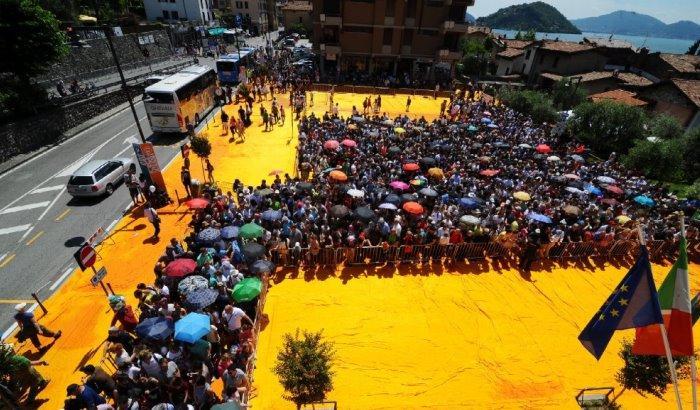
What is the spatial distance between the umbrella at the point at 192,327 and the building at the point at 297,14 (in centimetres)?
8790

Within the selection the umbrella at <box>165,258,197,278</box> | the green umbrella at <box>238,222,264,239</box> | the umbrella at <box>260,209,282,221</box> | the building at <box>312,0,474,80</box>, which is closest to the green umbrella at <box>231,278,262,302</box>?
the umbrella at <box>165,258,197,278</box>

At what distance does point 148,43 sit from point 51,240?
43.3 meters

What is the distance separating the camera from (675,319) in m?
6.43

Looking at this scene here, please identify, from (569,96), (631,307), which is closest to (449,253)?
(631,307)

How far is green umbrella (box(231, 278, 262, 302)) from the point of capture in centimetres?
1049

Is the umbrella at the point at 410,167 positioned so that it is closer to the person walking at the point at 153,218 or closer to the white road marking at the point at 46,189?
the person walking at the point at 153,218

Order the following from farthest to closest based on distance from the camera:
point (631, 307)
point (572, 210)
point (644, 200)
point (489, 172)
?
1. point (489, 172)
2. point (644, 200)
3. point (572, 210)
4. point (631, 307)

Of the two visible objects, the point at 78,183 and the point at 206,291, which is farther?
the point at 78,183

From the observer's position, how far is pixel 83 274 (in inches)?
511

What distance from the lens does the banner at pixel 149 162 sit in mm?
16328

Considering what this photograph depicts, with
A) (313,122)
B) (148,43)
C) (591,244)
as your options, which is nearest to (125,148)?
(313,122)

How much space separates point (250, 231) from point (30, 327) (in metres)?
6.70

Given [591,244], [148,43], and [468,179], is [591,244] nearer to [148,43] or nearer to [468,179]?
[468,179]

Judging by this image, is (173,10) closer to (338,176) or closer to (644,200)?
(338,176)
